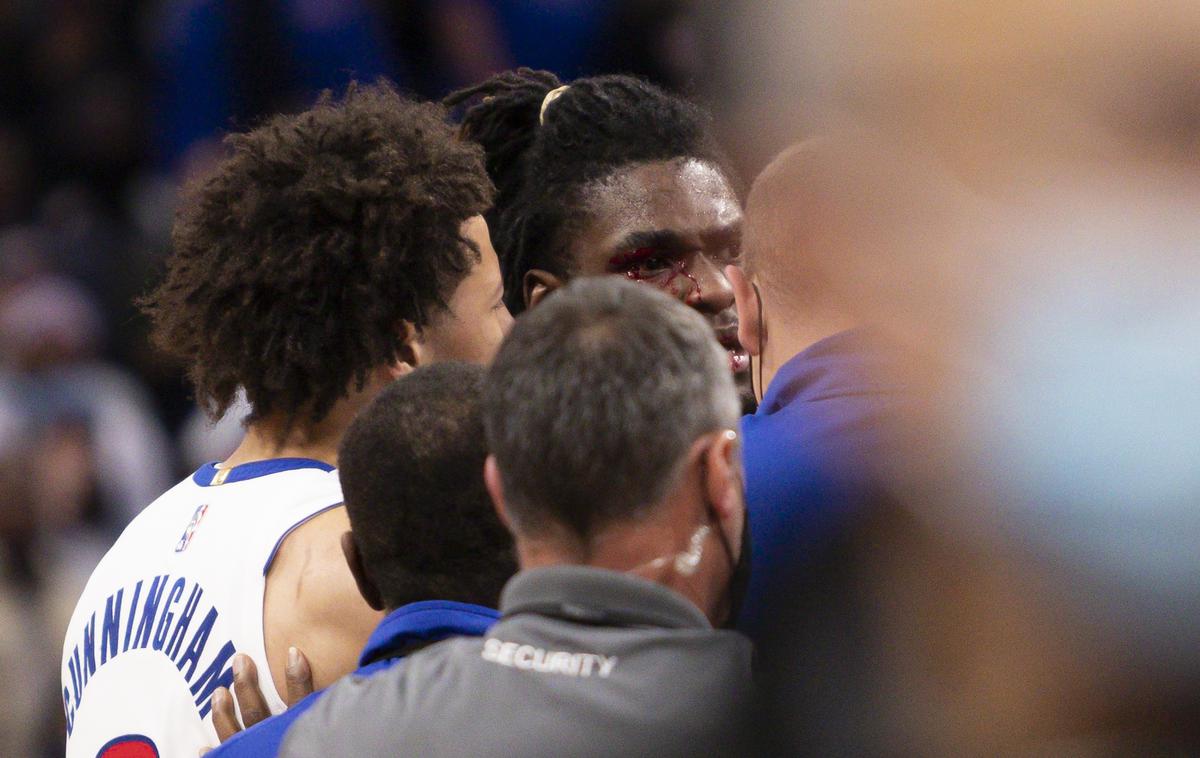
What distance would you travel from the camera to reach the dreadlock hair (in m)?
3.19

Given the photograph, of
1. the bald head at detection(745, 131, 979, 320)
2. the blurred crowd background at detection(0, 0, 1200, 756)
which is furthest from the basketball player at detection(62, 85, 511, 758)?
the blurred crowd background at detection(0, 0, 1200, 756)

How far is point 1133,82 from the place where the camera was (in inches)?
23.5

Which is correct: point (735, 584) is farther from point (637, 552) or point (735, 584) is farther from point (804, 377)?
point (804, 377)

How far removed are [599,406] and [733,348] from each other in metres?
1.70

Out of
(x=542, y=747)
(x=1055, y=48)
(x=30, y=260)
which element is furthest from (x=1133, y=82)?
(x=30, y=260)

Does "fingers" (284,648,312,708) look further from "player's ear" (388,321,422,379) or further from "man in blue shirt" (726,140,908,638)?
"man in blue shirt" (726,140,908,638)

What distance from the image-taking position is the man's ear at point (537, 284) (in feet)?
10.4

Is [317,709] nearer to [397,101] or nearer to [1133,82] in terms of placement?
[1133,82]

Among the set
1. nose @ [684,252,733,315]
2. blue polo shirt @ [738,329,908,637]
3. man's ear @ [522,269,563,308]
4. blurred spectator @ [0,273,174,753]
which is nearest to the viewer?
blue polo shirt @ [738,329,908,637]

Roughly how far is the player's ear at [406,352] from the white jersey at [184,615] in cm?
24

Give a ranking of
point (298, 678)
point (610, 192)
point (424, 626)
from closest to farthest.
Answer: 1. point (424, 626)
2. point (298, 678)
3. point (610, 192)

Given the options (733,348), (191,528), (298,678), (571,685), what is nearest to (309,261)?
(191,528)

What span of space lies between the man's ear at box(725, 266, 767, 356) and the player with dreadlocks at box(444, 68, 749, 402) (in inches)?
39.0

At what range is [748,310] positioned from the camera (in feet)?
6.43
